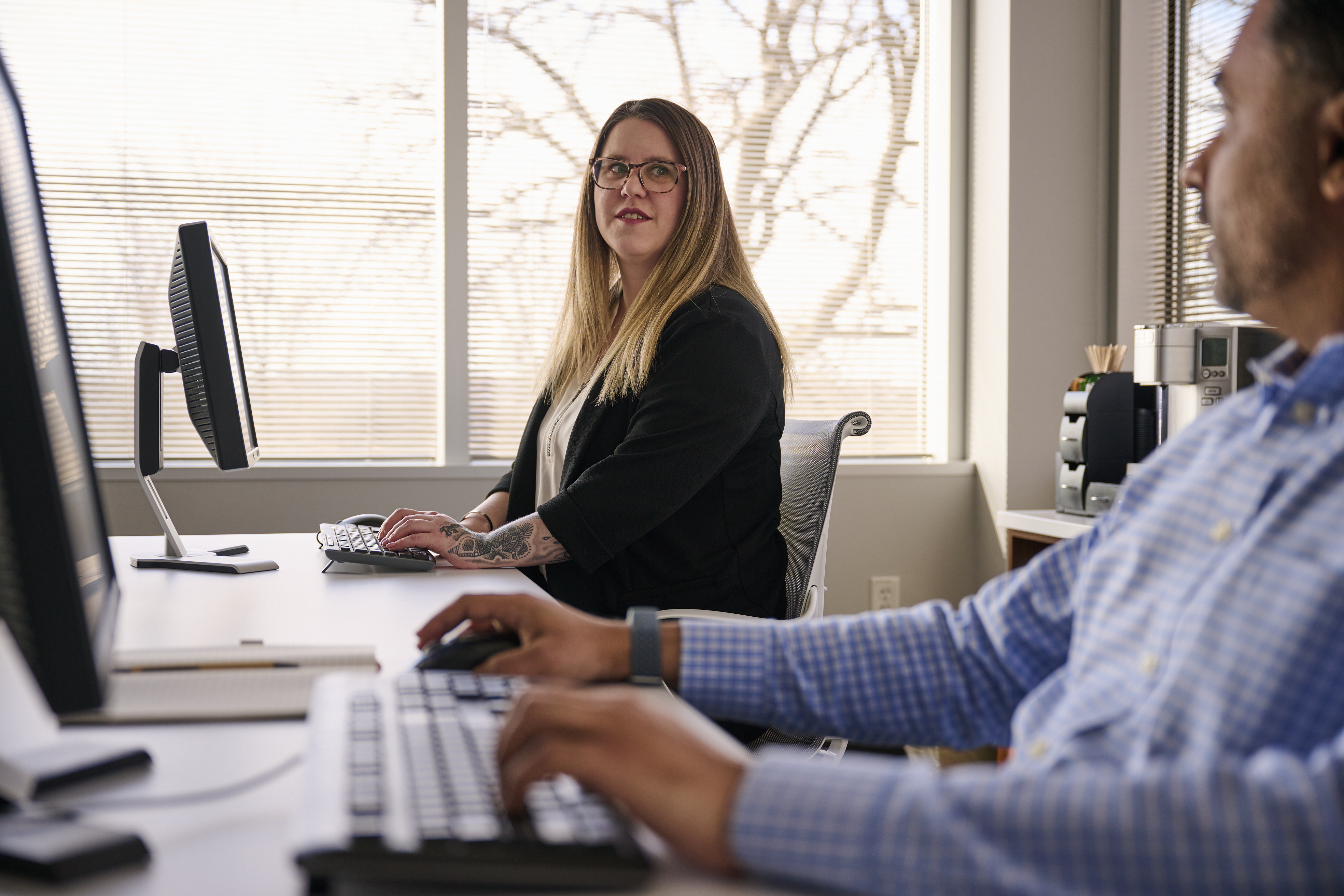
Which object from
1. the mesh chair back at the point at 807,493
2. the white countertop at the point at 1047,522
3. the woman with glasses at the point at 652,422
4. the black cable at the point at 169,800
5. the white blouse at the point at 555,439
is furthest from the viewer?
the white countertop at the point at 1047,522

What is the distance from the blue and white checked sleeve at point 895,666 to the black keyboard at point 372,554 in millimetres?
755

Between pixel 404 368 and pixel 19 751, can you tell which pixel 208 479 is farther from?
pixel 19 751

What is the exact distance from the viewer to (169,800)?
2.03ft

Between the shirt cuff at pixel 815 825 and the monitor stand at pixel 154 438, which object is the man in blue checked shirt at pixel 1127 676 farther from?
the monitor stand at pixel 154 438

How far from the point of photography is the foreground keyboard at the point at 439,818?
0.49m

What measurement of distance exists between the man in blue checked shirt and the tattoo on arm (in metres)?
0.62

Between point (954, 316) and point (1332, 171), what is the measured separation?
2709 mm

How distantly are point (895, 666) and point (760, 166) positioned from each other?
2.57 meters

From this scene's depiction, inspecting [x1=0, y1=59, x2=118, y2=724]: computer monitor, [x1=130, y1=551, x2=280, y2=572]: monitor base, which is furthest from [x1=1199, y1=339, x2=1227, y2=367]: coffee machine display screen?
[x1=0, y1=59, x2=118, y2=724]: computer monitor

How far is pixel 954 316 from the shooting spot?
133 inches

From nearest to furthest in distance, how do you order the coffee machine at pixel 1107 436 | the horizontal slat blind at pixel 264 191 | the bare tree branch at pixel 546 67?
the coffee machine at pixel 1107 436, the horizontal slat blind at pixel 264 191, the bare tree branch at pixel 546 67

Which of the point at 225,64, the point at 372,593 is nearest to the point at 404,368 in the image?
the point at 225,64

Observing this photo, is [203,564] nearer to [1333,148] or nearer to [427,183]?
[1333,148]

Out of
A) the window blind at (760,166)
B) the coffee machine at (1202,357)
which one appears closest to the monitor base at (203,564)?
the window blind at (760,166)
